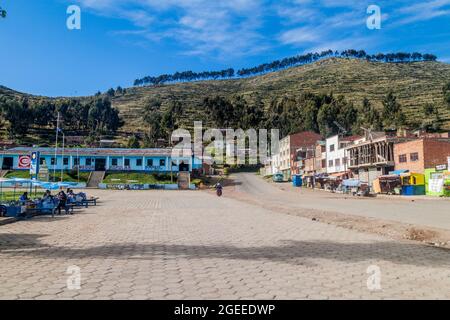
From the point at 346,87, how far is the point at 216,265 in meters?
154

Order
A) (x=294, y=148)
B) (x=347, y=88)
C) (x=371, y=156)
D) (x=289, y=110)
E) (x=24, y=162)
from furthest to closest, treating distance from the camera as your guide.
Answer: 1. (x=347, y=88)
2. (x=289, y=110)
3. (x=294, y=148)
4. (x=371, y=156)
5. (x=24, y=162)

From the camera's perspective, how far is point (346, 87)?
150m

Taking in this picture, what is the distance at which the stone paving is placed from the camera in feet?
17.7

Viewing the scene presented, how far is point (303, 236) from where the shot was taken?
37.4 feet

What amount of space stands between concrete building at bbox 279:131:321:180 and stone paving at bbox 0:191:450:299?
68617mm

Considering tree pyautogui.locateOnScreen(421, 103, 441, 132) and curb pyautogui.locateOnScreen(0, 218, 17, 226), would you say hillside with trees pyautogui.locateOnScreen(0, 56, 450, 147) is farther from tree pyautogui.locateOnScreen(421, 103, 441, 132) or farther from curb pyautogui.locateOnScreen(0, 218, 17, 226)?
curb pyautogui.locateOnScreen(0, 218, 17, 226)

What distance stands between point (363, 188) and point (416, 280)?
39.5 metres

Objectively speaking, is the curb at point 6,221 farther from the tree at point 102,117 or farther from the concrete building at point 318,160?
the tree at point 102,117

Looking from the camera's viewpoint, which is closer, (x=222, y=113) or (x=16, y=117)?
(x=16, y=117)

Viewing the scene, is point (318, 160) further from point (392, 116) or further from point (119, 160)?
point (119, 160)

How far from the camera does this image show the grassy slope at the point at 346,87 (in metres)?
126

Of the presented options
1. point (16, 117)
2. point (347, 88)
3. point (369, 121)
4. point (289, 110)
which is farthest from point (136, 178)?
point (347, 88)

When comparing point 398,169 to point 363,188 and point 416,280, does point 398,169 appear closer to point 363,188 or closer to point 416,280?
point 363,188

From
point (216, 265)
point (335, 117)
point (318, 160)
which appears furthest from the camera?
point (335, 117)
